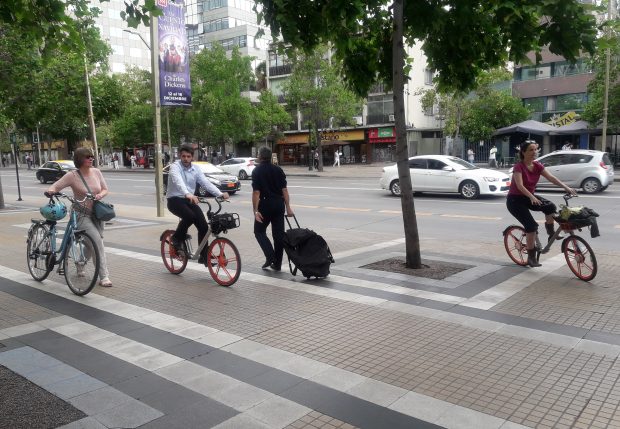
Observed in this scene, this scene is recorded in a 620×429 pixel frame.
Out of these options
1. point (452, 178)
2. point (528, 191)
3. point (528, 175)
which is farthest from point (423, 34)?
point (452, 178)

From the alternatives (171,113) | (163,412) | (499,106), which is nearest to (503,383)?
(163,412)

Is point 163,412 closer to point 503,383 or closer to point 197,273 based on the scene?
point 503,383

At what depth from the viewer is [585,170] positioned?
18125 mm

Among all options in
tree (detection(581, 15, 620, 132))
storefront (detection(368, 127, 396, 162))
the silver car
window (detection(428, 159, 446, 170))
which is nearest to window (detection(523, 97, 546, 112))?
tree (detection(581, 15, 620, 132))

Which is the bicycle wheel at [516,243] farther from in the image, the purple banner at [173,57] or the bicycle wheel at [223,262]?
the purple banner at [173,57]

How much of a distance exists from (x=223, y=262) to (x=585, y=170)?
15.2 metres

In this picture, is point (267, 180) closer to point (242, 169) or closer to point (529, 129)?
point (242, 169)

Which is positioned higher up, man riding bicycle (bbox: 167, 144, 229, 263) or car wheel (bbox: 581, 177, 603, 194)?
man riding bicycle (bbox: 167, 144, 229, 263)

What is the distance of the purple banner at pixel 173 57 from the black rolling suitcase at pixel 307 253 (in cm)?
765

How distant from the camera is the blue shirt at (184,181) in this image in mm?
7172

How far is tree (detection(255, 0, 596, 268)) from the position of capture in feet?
20.7

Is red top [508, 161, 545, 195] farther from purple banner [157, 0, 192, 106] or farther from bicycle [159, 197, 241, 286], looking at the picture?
purple banner [157, 0, 192, 106]

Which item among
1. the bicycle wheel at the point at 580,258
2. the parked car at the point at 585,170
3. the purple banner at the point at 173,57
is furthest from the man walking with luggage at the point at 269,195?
the parked car at the point at 585,170

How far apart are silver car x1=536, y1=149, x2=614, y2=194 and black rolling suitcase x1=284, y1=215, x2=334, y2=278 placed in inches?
523
